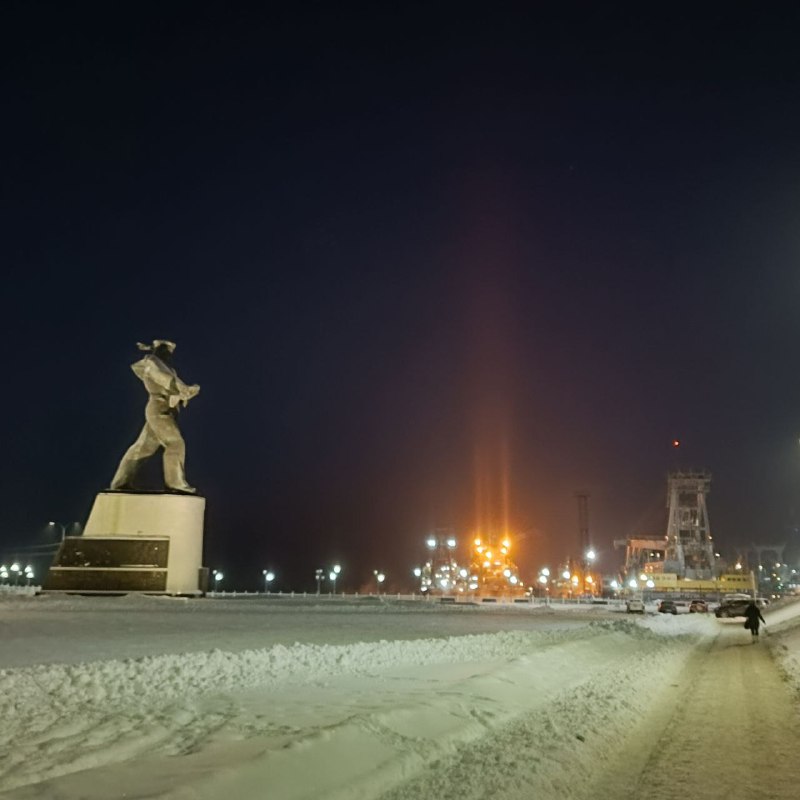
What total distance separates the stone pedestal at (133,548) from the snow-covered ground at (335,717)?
20.4 meters

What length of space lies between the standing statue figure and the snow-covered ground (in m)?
23.8

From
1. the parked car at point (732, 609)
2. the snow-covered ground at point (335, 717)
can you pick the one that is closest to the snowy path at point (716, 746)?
the snow-covered ground at point (335, 717)

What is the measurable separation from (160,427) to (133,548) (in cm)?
683

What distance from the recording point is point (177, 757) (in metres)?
6.76

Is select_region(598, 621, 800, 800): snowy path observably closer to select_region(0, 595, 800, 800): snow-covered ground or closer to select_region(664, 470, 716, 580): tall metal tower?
select_region(0, 595, 800, 800): snow-covered ground

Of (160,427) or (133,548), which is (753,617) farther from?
(160,427)

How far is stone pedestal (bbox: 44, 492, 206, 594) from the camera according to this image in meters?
38.2

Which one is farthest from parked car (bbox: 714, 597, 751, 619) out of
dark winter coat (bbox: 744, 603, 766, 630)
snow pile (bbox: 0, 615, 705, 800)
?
snow pile (bbox: 0, 615, 705, 800)

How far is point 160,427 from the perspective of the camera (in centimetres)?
4247

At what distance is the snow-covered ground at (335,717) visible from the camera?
21.5 ft

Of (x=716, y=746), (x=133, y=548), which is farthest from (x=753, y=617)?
(x=133, y=548)

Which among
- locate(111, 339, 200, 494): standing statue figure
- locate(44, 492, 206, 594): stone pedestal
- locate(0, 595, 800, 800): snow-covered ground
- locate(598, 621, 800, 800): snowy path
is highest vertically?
locate(111, 339, 200, 494): standing statue figure

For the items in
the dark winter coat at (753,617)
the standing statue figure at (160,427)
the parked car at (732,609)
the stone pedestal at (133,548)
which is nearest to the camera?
the dark winter coat at (753,617)

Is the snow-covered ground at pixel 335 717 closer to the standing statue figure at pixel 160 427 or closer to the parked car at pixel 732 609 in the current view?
the standing statue figure at pixel 160 427
